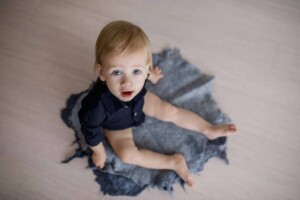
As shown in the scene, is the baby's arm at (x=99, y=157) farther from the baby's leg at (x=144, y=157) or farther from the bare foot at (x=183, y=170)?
the bare foot at (x=183, y=170)

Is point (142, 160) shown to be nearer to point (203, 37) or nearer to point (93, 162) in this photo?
point (93, 162)

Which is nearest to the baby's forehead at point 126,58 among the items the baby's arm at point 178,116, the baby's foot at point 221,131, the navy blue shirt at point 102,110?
the navy blue shirt at point 102,110

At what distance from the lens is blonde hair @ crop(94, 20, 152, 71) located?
71 cm

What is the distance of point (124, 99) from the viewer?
0.78 metres

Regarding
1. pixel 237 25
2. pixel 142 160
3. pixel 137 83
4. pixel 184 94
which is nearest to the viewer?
pixel 137 83

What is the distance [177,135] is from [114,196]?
296 millimetres

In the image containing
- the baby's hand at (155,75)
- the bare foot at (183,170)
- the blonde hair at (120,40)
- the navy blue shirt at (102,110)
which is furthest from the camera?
the baby's hand at (155,75)

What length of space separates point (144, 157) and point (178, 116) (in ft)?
0.60

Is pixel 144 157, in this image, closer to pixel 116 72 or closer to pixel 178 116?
pixel 178 116

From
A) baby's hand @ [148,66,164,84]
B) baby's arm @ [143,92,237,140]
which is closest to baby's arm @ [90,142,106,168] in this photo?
baby's arm @ [143,92,237,140]

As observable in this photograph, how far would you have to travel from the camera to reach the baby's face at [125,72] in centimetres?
72

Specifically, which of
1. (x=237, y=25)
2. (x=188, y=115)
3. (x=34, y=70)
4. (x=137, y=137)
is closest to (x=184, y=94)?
(x=188, y=115)

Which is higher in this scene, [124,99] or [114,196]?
[124,99]

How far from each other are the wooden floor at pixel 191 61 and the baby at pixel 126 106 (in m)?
0.10
